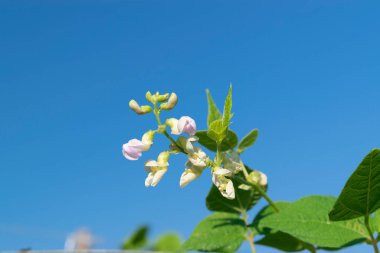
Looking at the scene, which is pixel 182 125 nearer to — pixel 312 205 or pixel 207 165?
pixel 207 165

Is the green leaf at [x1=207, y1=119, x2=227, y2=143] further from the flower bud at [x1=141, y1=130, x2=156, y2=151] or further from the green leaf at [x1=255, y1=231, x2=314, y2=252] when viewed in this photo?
the green leaf at [x1=255, y1=231, x2=314, y2=252]

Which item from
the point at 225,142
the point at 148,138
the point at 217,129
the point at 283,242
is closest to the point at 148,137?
the point at 148,138

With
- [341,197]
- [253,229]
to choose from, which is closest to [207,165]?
[341,197]

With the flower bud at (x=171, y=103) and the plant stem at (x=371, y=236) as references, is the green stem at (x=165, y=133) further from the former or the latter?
the plant stem at (x=371, y=236)

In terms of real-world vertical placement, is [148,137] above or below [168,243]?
below

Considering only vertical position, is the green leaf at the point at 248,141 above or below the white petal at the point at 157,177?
above

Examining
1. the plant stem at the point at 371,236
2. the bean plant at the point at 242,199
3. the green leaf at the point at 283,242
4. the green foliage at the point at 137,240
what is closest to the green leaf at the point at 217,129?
the bean plant at the point at 242,199

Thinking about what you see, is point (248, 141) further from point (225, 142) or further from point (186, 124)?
point (186, 124)
